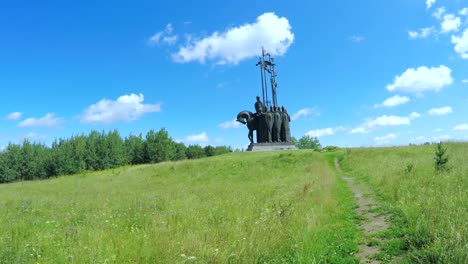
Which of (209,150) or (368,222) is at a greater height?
(209,150)

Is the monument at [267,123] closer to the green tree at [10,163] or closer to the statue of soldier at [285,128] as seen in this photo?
the statue of soldier at [285,128]

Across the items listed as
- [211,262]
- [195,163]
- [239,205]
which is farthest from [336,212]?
[195,163]

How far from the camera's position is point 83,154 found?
78125 mm

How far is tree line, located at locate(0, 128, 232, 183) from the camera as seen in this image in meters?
74.1

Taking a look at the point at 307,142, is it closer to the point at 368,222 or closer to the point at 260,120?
the point at 260,120

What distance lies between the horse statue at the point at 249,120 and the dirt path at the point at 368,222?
Result: 3317cm

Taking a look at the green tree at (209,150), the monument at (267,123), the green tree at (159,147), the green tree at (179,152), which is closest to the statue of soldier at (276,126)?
the monument at (267,123)

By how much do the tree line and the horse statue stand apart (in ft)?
117

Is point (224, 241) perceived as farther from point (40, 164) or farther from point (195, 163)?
point (40, 164)

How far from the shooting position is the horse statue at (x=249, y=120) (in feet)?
157

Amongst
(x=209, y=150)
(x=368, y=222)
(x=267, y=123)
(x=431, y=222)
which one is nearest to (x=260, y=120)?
(x=267, y=123)

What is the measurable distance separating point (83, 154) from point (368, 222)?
257 ft

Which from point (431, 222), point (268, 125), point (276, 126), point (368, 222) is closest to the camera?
point (431, 222)

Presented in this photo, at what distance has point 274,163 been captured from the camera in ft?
107
